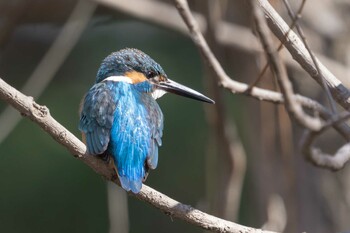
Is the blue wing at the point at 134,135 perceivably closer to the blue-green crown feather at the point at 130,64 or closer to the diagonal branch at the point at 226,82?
the blue-green crown feather at the point at 130,64

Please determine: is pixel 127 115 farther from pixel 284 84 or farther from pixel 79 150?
pixel 284 84

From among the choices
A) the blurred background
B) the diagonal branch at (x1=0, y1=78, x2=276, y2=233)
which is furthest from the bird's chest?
the blurred background

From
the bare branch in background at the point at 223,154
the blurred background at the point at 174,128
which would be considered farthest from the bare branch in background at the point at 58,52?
the bare branch in background at the point at 223,154

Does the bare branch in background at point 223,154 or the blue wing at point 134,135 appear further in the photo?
the bare branch in background at point 223,154

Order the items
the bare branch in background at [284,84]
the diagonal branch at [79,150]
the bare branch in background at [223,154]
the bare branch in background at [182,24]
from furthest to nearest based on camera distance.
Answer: the bare branch in background at [182,24] → the bare branch in background at [223,154] → the diagonal branch at [79,150] → the bare branch in background at [284,84]

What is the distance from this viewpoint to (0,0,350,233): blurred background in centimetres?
360

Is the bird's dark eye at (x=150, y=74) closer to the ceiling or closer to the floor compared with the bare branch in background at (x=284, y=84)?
closer to the floor

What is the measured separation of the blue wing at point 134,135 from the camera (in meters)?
2.48

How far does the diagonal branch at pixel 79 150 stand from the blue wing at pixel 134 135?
0.45 feet

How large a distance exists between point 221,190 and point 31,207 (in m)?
1.98

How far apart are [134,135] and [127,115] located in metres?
0.08

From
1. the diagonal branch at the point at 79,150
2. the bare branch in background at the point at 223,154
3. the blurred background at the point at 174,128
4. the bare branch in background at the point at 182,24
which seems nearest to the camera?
the diagonal branch at the point at 79,150

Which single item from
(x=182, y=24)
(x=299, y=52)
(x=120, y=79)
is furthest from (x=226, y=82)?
(x=182, y=24)

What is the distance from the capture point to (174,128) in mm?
5387
